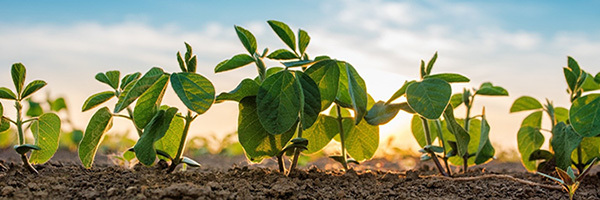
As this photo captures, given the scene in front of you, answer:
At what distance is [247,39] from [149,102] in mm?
400

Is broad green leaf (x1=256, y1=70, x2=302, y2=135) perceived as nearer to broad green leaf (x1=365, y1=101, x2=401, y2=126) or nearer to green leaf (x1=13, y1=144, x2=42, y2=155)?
broad green leaf (x1=365, y1=101, x2=401, y2=126)

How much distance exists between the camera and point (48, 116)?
209 cm

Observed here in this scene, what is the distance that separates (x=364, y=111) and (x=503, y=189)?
676mm

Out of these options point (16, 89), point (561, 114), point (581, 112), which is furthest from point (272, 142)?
point (561, 114)

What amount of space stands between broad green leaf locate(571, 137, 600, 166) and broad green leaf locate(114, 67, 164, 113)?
1.95m

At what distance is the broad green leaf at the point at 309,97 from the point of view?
171 centimetres

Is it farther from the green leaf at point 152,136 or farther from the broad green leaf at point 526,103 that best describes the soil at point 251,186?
the broad green leaf at point 526,103

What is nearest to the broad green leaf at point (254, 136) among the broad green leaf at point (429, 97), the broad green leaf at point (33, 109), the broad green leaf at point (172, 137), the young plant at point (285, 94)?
the young plant at point (285, 94)

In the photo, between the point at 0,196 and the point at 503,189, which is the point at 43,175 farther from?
the point at 503,189

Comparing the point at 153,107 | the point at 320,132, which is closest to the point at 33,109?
the point at 153,107

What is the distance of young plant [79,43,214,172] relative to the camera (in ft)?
5.33

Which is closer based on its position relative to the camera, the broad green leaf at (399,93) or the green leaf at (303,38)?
the green leaf at (303,38)

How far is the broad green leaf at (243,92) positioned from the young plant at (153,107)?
0.38 ft

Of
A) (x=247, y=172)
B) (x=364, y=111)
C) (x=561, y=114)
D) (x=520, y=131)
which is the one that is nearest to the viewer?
(x=364, y=111)
